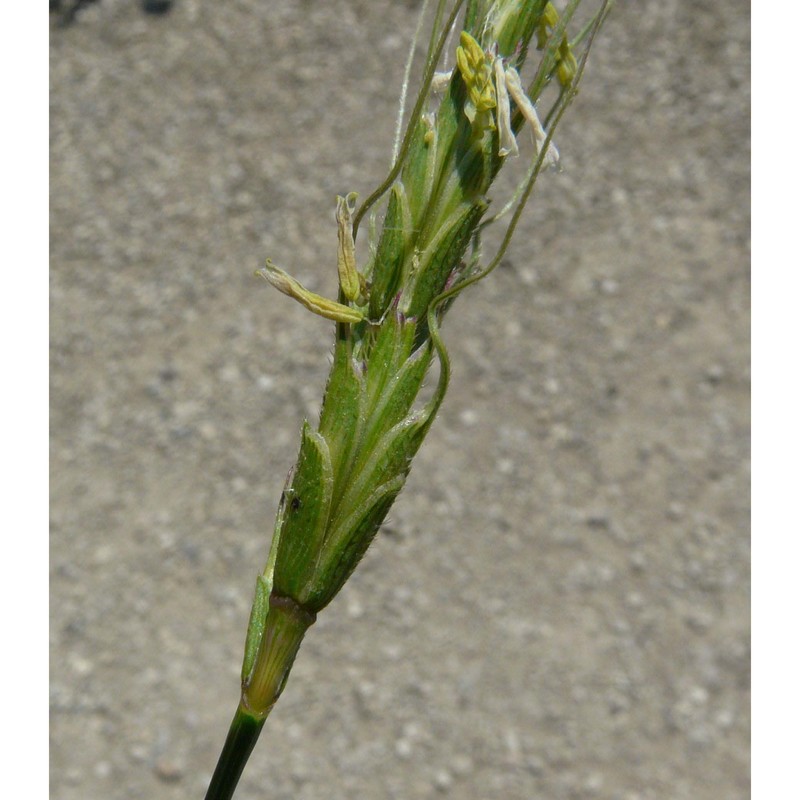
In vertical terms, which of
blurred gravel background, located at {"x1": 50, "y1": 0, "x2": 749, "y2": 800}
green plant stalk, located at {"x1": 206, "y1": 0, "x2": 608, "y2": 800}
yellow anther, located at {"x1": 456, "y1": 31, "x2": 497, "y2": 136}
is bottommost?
blurred gravel background, located at {"x1": 50, "y1": 0, "x2": 749, "y2": 800}

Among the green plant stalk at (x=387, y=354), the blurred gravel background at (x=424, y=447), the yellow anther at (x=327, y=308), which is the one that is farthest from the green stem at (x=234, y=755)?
the blurred gravel background at (x=424, y=447)

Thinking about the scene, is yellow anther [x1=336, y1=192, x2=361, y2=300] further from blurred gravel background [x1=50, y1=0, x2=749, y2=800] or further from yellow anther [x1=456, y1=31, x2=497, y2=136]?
blurred gravel background [x1=50, y1=0, x2=749, y2=800]

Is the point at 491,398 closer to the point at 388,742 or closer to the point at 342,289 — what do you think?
the point at 388,742

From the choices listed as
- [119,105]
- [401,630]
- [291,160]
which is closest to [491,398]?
[401,630]

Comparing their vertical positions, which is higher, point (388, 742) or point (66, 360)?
point (66, 360)

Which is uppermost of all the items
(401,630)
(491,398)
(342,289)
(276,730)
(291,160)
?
(342,289)

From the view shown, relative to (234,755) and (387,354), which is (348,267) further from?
(234,755)

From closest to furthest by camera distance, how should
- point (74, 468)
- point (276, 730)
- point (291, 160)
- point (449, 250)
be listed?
point (449, 250)
point (276, 730)
point (74, 468)
point (291, 160)

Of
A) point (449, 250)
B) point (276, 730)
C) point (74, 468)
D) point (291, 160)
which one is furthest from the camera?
point (291, 160)

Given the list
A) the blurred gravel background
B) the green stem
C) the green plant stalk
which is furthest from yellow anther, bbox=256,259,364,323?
the blurred gravel background
